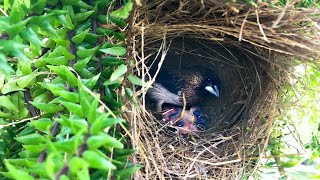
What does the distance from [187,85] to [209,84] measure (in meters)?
0.13

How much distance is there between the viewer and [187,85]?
2.02m

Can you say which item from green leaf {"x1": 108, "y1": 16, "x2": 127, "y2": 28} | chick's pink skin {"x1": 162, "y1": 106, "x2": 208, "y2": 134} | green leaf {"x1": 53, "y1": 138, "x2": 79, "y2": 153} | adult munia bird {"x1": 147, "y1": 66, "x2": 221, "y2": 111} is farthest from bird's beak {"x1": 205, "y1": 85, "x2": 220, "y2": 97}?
green leaf {"x1": 53, "y1": 138, "x2": 79, "y2": 153}

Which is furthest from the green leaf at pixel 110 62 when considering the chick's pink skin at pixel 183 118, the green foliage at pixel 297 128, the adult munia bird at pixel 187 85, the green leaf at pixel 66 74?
the adult munia bird at pixel 187 85

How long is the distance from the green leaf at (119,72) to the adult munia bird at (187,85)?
3.00ft

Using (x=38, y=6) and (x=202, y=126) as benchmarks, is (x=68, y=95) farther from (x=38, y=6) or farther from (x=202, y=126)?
(x=202, y=126)

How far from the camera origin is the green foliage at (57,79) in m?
0.69

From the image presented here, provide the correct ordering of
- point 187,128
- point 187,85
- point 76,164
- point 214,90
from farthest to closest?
point 187,85 < point 214,90 < point 187,128 < point 76,164

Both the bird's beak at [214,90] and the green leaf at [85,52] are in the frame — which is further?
the bird's beak at [214,90]

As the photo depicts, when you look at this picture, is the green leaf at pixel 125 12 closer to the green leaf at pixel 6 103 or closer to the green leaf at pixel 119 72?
the green leaf at pixel 119 72

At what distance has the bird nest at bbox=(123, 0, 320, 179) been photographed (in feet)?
3.49

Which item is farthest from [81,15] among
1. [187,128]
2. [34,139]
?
[187,128]

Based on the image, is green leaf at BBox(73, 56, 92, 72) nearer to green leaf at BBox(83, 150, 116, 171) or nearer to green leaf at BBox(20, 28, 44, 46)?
green leaf at BBox(20, 28, 44, 46)

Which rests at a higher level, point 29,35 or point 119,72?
point 29,35

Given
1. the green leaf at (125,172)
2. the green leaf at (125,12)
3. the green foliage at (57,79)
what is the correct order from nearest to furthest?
the green foliage at (57,79) < the green leaf at (125,172) < the green leaf at (125,12)
